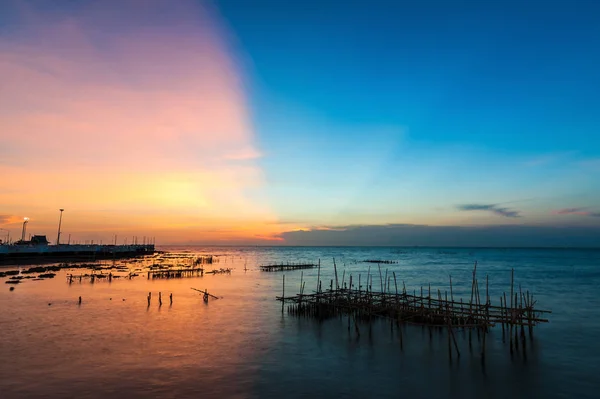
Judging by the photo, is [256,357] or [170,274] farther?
[170,274]

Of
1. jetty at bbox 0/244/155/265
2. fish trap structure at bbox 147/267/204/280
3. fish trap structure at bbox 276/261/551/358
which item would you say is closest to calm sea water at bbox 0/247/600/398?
fish trap structure at bbox 276/261/551/358

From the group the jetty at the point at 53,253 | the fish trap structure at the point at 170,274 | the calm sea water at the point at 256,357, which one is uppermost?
the jetty at the point at 53,253

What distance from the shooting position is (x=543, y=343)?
21.6m

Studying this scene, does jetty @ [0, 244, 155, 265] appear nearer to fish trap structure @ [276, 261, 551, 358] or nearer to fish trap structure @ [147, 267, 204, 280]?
fish trap structure @ [147, 267, 204, 280]

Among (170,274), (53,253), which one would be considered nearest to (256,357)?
(170,274)

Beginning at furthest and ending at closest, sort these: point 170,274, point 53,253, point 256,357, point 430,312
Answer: point 53,253
point 170,274
point 430,312
point 256,357

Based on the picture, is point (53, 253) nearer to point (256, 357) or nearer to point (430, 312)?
point (256, 357)

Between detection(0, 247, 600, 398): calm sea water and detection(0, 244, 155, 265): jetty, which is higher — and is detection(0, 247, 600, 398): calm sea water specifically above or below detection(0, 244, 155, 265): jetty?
below

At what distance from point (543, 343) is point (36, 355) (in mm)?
28198

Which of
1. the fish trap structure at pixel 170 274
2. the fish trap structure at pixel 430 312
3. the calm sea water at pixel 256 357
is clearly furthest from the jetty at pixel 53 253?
the fish trap structure at pixel 430 312

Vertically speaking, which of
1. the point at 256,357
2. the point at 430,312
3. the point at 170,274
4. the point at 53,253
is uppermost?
the point at 53,253

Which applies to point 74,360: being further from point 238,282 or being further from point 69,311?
point 238,282

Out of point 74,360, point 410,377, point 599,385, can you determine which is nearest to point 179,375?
point 74,360

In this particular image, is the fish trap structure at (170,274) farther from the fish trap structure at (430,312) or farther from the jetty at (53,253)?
the jetty at (53,253)
